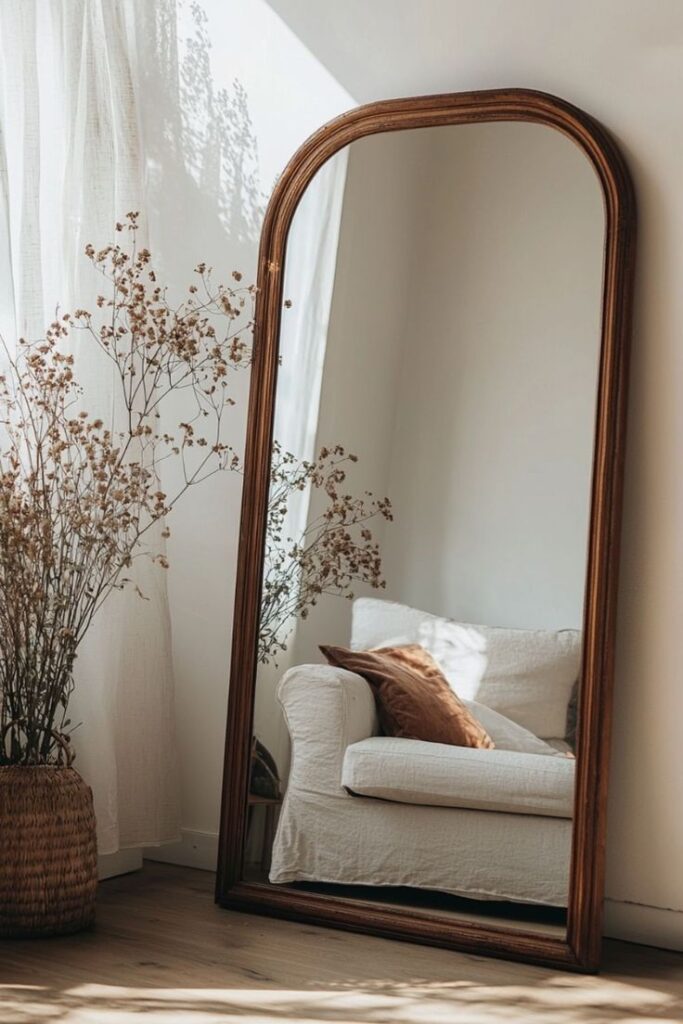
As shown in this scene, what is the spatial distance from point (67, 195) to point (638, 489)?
148 centimetres

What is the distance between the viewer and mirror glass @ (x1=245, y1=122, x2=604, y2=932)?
2533 mm

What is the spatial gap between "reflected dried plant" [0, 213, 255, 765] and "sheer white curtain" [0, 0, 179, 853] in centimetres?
5

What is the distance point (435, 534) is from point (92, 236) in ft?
3.59

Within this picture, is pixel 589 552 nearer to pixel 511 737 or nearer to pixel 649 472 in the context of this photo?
pixel 649 472

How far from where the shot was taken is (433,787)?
255cm

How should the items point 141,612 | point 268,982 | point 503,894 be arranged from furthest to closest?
point 141,612 < point 503,894 < point 268,982

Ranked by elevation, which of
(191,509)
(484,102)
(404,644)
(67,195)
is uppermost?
(484,102)

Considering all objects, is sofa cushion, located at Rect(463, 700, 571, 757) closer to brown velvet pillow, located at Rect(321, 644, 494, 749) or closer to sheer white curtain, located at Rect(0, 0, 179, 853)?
brown velvet pillow, located at Rect(321, 644, 494, 749)

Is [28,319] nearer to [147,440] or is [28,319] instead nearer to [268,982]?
[147,440]

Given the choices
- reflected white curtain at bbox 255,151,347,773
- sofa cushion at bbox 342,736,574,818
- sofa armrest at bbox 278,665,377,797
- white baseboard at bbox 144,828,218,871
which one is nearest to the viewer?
sofa cushion at bbox 342,736,574,818

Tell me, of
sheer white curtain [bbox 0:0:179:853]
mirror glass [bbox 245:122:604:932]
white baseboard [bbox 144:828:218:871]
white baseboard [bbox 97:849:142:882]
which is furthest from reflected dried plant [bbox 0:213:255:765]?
white baseboard [bbox 144:828:218:871]

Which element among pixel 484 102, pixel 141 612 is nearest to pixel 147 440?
pixel 141 612

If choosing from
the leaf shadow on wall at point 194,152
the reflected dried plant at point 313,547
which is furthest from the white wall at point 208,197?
the reflected dried plant at point 313,547

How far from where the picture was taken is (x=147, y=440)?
117 inches
